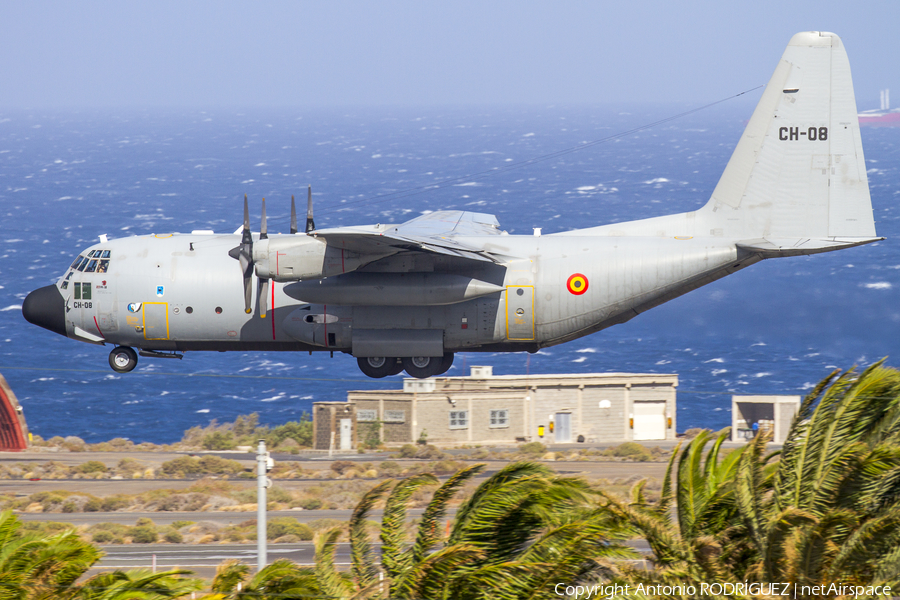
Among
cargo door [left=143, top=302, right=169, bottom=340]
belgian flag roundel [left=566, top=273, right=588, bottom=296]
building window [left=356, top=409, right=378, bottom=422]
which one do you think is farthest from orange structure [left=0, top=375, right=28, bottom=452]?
belgian flag roundel [left=566, top=273, right=588, bottom=296]

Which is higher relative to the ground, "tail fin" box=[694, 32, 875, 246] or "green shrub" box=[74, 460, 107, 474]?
"tail fin" box=[694, 32, 875, 246]

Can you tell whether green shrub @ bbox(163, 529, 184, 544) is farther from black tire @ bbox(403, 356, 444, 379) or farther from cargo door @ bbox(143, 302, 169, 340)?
black tire @ bbox(403, 356, 444, 379)

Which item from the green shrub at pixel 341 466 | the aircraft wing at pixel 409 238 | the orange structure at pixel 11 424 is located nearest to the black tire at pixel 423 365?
the aircraft wing at pixel 409 238

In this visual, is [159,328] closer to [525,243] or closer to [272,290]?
[272,290]

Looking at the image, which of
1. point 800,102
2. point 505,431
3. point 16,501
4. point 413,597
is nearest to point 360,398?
point 505,431

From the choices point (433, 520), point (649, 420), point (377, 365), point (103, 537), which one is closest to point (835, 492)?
point (433, 520)

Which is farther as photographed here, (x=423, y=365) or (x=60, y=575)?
(x=423, y=365)

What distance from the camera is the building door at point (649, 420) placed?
77125 millimetres

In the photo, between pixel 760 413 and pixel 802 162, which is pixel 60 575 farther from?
pixel 760 413

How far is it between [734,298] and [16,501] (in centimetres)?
8446

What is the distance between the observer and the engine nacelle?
28.1 meters

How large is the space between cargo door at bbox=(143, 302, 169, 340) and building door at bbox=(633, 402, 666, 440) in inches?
1994

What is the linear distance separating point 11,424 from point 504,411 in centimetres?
3357

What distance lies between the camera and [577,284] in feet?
99.9
